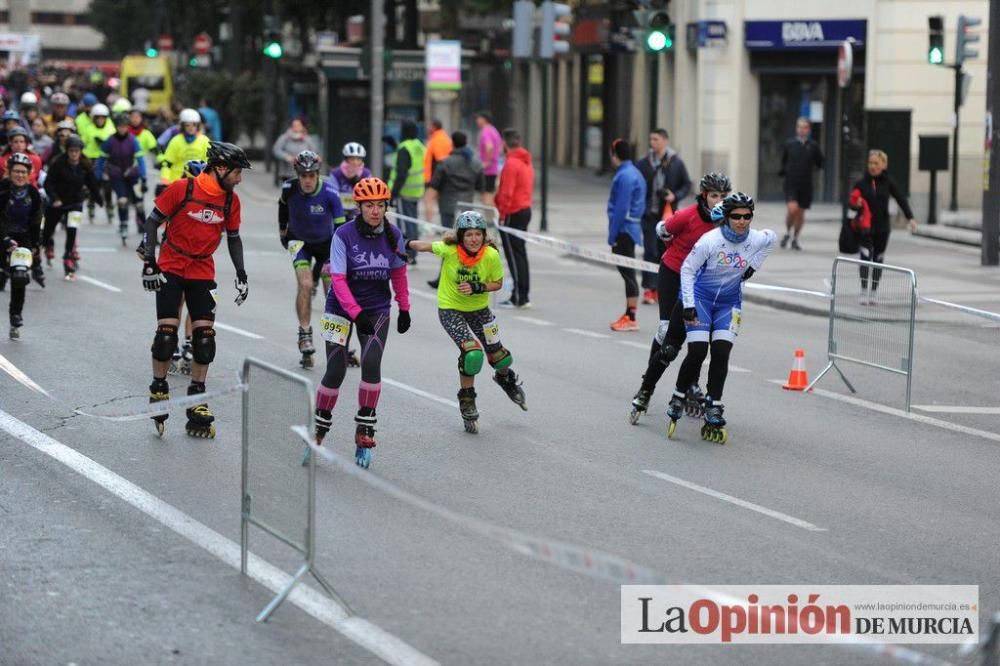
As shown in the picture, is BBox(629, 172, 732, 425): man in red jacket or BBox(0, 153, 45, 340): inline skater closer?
BBox(629, 172, 732, 425): man in red jacket

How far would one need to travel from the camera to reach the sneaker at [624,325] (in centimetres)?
1778

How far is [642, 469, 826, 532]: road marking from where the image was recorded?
9.55 meters

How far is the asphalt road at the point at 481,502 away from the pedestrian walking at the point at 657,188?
3.44m

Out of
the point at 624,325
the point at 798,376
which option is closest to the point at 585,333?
the point at 624,325

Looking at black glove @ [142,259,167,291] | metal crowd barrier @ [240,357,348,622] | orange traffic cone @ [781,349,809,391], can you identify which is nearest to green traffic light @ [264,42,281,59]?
orange traffic cone @ [781,349,809,391]

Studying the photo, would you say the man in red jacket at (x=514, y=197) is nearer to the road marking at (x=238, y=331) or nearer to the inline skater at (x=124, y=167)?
the road marking at (x=238, y=331)

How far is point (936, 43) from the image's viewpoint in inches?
1036

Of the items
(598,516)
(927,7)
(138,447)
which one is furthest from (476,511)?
(927,7)

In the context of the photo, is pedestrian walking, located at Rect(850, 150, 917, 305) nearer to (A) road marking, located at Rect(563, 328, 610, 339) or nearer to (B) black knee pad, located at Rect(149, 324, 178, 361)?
(A) road marking, located at Rect(563, 328, 610, 339)

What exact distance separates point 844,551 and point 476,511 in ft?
6.75

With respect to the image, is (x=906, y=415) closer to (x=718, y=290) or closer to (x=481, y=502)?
(x=718, y=290)

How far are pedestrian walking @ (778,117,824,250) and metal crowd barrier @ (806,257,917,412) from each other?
1131cm

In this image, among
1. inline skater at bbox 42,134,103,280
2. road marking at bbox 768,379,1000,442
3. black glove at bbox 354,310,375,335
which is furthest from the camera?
inline skater at bbox 42,134,103,280

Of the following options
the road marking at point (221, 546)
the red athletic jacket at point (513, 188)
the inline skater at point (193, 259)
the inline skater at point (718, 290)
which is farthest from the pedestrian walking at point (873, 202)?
the road marking at point (221, 546)
